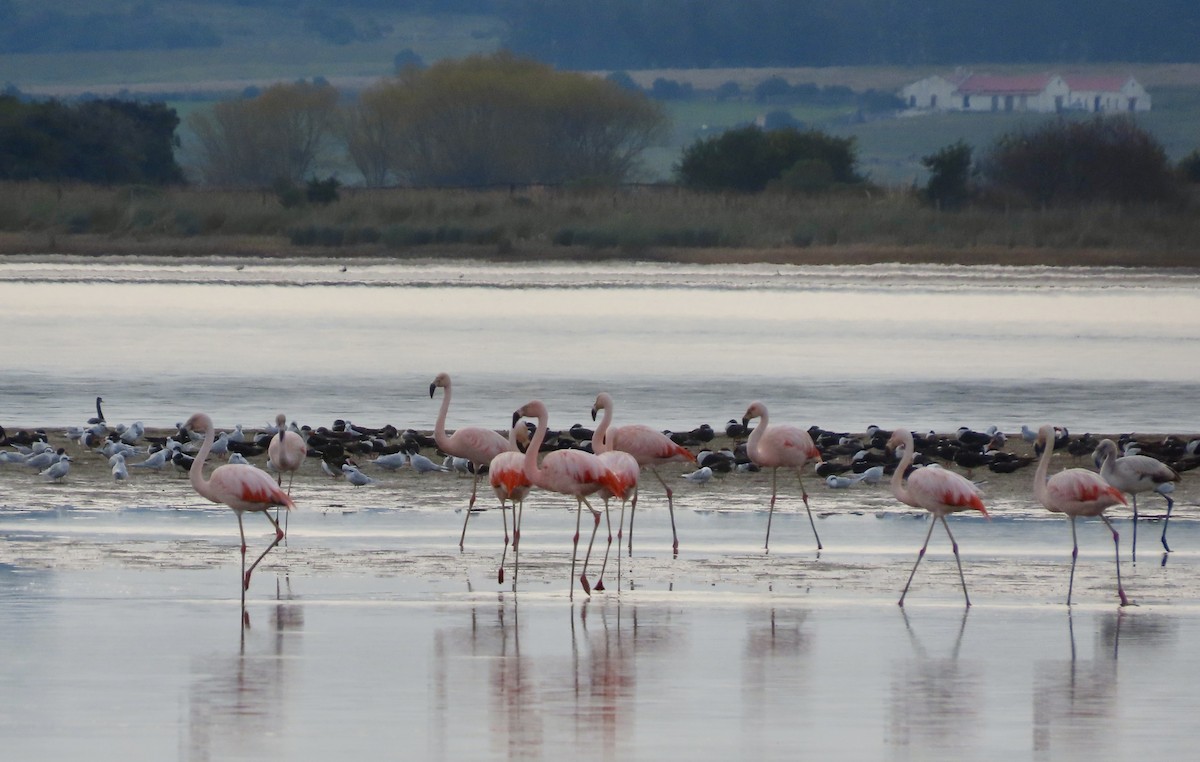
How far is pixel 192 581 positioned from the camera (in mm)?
11789

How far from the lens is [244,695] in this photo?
9039mm

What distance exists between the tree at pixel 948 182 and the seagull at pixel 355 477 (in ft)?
145

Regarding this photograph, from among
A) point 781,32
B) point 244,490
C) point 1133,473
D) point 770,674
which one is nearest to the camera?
point 770,674

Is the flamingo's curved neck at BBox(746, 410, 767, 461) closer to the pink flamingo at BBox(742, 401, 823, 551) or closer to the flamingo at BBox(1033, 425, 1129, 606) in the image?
the pink flamingo at BBox(742, 401, 823, 551)

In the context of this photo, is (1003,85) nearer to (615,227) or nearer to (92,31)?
(92,31)

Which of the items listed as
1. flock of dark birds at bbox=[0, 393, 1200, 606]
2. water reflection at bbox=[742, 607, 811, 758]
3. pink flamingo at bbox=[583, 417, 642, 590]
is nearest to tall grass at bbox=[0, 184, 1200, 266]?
flock of dark birds at bbox=[0, 393, 1200, 606]

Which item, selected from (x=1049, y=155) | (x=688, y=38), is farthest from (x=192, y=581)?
(x=688, y=38)

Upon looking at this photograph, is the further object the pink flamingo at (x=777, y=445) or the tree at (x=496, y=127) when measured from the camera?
the tree at (x=496, y=127)

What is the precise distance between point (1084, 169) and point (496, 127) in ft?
110

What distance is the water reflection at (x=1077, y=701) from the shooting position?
27.3 feet

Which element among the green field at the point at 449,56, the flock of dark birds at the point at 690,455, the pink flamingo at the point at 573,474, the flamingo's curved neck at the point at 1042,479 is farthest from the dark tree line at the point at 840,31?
the pink flamingo at the point at 573,474

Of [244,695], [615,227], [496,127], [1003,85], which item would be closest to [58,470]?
[244,695]

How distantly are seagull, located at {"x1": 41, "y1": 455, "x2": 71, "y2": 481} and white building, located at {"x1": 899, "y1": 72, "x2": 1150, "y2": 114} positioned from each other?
147 metres

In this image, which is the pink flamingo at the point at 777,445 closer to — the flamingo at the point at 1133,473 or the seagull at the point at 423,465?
the flamingo at the point at 1133,473
